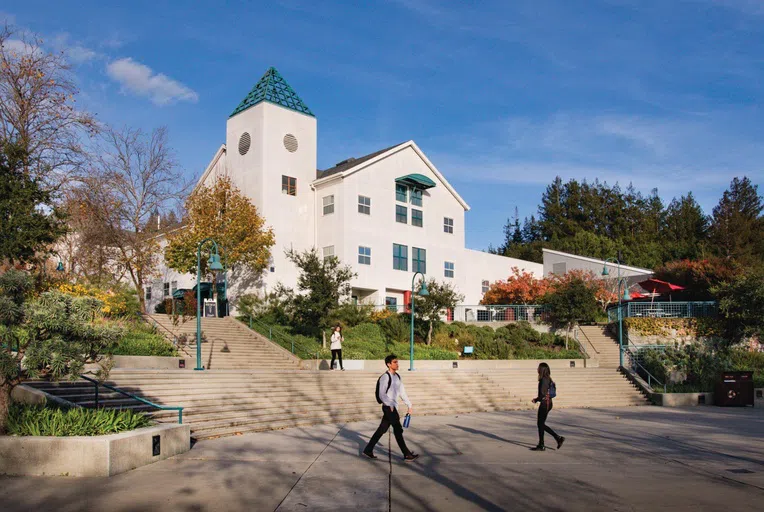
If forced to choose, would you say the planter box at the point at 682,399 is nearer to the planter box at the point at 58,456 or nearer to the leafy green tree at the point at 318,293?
the leafy green tree at the point at 318,293

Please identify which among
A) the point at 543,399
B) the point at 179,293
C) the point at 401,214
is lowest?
the point at 543,399

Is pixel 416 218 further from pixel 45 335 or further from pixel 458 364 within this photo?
pixel 45 335

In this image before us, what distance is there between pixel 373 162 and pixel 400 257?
5.91 metres

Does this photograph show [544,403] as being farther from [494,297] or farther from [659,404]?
[494,297]

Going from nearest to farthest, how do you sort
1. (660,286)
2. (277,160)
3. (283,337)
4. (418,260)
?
(283,337) < (660,286) < (277,160) < (418,260)

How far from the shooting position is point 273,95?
1489 inches

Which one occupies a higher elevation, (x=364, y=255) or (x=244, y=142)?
(x=244, y=142)

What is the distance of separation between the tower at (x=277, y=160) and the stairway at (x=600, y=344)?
15.9 meters

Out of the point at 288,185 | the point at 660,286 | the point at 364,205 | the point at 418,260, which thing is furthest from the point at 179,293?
the point at 660,286

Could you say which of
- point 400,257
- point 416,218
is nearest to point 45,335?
point 400,257

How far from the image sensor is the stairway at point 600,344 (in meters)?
30.6

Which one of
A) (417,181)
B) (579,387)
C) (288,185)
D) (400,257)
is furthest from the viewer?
(417,181)

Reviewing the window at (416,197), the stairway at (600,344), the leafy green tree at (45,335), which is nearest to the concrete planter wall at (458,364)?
the stairway at (600,344)

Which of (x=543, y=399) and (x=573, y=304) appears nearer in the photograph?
(x=543, y=399)
